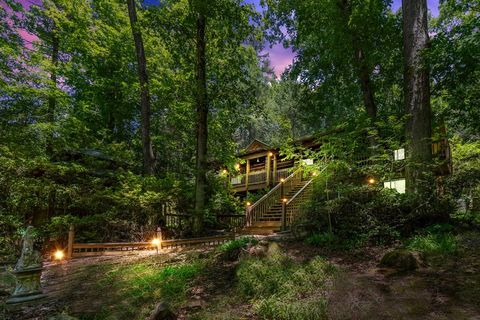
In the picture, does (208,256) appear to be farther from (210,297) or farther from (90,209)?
(90,209)

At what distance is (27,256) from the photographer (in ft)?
16.8

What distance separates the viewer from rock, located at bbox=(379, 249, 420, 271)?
465cm

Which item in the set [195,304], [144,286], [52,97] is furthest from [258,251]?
[52,97]

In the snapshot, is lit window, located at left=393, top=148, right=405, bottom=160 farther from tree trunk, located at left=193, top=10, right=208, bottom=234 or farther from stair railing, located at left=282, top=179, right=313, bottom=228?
tree trunk, located at left=193, top=10, right=208, bottom=234

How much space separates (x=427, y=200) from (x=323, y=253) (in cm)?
297

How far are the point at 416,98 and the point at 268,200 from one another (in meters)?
8.26

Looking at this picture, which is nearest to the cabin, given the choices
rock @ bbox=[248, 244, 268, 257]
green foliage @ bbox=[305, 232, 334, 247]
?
green foliage @ bbox=[305, 232, 334, 247]

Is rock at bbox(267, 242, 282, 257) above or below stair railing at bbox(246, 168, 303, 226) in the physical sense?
below

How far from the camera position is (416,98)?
8.04m

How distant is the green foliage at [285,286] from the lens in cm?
342

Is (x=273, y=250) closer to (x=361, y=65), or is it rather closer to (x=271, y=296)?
(x=271, y=296)

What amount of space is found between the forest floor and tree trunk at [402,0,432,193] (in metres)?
1.87

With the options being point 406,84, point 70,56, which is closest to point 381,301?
point 406,84

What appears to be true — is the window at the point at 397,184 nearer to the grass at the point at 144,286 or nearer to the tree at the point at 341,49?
the tree at the point at 341,49
